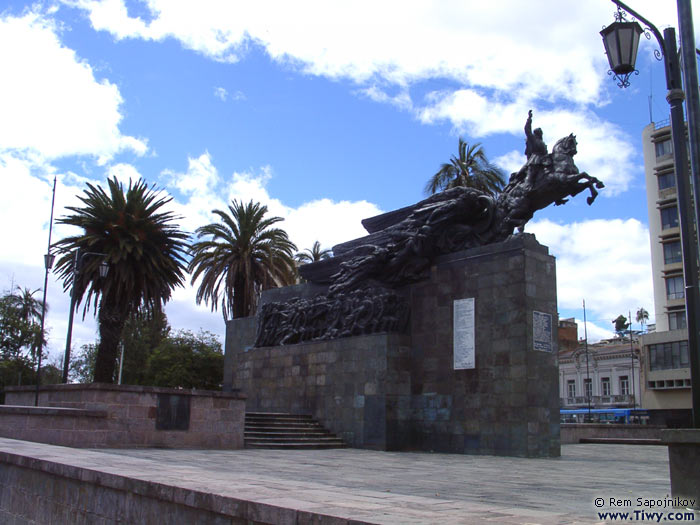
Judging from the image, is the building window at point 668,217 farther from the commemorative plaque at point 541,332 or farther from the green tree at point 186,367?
the commemorative plaque at point 541,332

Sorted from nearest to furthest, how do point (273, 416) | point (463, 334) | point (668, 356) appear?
point (463, 334)
point (273, 416)
point (668, 356)

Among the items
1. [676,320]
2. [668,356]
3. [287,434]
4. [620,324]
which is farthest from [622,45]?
[620,324]

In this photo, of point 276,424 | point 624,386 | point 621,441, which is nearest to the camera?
point 276,424

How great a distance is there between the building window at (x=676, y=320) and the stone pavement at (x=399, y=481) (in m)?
43.3

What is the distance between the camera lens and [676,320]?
2234 inches

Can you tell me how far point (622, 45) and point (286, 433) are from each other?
13.5m

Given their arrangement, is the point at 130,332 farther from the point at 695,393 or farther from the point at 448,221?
the point at 695,393

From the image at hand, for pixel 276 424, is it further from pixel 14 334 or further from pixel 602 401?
pixel 602 401

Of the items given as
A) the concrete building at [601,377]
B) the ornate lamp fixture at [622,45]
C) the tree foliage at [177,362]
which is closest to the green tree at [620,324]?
the concrete building at [601,377]

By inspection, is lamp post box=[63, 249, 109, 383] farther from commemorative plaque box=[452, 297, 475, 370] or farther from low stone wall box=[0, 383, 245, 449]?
commemorative plaque box=[452, 297, 475, 370]

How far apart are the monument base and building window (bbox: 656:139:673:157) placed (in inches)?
1872

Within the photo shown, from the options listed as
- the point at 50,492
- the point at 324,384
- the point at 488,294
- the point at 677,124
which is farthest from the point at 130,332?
the point at 677,124

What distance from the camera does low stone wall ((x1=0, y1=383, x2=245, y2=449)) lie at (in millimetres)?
13484

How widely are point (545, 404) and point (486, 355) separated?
6.17ft
